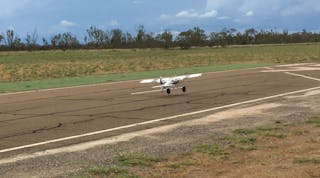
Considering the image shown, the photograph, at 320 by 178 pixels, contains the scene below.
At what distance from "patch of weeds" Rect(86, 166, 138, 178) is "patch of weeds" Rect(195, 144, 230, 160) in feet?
5.24

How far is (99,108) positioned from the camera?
1627 centimetres

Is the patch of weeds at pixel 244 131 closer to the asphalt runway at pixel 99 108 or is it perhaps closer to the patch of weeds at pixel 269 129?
the patch of weeds at pixel 269 129

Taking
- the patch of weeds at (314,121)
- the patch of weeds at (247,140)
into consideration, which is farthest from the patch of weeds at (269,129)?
the patch of weeds at (247,140)

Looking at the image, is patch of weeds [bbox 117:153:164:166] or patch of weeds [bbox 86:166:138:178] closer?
patch of weeds [bbox 86:166:138:178]

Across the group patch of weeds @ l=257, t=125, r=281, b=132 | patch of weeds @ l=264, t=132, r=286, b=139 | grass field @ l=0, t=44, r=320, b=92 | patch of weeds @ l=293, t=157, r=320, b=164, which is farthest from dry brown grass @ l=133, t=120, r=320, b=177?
grass field @ l=0, t=44, r=320, b=92

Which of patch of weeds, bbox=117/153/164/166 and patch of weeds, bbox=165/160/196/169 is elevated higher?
patch of weeds, bbox=165/160/196/169

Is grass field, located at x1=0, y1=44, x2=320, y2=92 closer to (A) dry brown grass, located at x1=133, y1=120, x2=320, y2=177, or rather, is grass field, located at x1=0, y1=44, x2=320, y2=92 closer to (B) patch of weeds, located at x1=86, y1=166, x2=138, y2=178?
(A) dry brown grass, located at x1=133, y1=120, x2=320, y2=177

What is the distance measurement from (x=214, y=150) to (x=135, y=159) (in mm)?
1365

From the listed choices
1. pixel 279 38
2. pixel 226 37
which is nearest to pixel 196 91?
pixel 226 37

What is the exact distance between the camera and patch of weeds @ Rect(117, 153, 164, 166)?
8087 mm

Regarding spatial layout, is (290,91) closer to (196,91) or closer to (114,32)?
(196,91)

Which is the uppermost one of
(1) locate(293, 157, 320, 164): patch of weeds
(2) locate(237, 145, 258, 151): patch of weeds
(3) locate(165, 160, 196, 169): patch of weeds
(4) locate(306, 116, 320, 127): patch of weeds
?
(1) locate(293, 157, 320, 164): patch of weeds

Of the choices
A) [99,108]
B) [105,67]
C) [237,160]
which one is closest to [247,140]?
[237,160]

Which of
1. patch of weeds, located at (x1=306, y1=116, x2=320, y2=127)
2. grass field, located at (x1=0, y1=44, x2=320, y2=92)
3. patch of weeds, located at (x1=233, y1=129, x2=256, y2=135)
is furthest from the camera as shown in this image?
grass field, located at (x1=0, y1=44, x2=320, y2=92)
